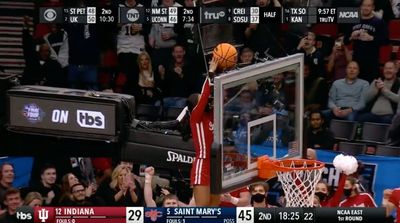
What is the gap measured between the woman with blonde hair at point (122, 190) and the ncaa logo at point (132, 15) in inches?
111

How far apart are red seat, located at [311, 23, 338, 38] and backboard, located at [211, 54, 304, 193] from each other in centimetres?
463

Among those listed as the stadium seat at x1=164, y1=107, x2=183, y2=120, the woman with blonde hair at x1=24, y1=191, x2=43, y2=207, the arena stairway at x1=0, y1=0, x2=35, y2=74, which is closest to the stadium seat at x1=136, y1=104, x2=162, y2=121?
the stadium seat at x1=164, y1=107, x2=183, y2=120

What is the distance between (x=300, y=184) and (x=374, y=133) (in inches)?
163

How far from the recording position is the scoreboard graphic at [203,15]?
65.0 ft

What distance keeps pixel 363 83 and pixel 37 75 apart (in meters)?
4.81

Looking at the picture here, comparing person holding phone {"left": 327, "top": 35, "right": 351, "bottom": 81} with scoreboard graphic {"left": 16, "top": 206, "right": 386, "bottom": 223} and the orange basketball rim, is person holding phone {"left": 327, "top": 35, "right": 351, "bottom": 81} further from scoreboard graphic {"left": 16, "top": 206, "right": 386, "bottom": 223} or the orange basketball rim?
scoreboard graphic {"left": 16, "top": 206, "right": 386, "bottom": 223}

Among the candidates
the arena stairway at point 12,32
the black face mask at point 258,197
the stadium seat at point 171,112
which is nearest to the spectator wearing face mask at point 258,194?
the black face mask at point 258,197

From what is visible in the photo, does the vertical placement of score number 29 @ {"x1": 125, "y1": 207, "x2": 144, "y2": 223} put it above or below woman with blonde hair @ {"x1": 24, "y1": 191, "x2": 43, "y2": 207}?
below

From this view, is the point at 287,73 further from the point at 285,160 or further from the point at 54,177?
the point at 54,177

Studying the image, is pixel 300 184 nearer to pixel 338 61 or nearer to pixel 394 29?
pixel 338 61

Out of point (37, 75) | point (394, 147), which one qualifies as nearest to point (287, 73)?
point (394, 147)

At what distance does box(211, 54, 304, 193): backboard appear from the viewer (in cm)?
1517

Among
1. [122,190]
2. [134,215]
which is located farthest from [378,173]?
[134,215]

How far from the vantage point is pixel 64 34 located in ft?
70.2
